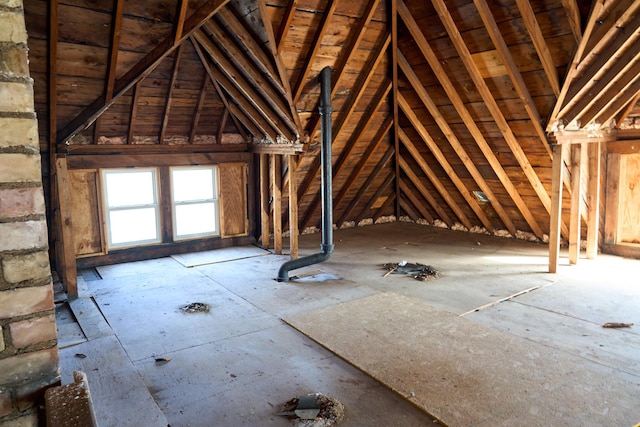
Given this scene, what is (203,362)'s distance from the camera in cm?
364

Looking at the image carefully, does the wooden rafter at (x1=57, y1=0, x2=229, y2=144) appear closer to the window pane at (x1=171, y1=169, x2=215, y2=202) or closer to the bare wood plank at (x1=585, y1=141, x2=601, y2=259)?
the window pane at (x1=171, y1=169, x2=215, y2=202)

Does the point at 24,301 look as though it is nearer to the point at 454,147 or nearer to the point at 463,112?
the point at 463,112

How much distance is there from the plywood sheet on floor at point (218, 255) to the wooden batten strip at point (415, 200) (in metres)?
2.89

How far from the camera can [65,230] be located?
4.92 m

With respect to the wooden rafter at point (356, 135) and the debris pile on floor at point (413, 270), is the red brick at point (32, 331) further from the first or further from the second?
the wooden rafter at point (356, 135)

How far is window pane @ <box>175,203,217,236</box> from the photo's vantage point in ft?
23.4

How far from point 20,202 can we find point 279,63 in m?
3.76

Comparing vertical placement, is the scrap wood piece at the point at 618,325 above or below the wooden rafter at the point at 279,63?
below

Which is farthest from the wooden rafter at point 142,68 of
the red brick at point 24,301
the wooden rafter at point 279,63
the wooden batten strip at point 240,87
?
the red brick at point 24,301

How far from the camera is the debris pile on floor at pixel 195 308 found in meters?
4.70

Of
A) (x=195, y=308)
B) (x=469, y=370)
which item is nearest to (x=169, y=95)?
(x=195, y=308)

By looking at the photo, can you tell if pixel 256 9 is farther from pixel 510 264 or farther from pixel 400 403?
pixel 510 264

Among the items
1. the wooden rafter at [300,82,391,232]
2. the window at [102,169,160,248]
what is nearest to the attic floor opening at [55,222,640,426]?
the window at [102,169,160,248]

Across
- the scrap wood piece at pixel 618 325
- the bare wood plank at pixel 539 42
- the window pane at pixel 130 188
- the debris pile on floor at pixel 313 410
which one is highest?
the bare wood plank at pixel 539 42
